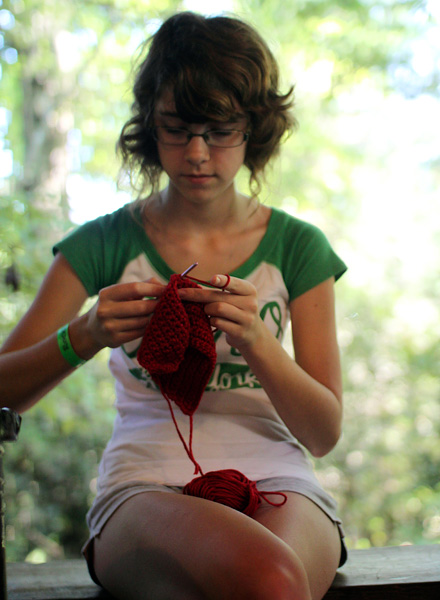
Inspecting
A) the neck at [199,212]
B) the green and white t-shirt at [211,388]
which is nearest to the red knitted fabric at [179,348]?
the green and white t-shirt at [211,388]

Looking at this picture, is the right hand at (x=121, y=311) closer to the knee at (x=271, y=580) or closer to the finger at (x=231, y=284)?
the finger at (x=231, y=284)

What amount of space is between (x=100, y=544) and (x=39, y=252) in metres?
1.39

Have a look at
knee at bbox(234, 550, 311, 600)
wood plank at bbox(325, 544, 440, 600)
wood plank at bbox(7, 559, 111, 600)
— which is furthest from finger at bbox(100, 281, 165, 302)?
wood plank at bbox(325, 544, 440, 600)

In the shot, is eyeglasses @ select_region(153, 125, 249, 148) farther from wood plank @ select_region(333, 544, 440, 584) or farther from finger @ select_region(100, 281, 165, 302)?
wood plank @ select_region(333, 544, 440, 584)

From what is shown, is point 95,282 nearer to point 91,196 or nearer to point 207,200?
point 207,200

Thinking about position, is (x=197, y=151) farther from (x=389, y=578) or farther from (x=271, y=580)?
(x=389, y=578)

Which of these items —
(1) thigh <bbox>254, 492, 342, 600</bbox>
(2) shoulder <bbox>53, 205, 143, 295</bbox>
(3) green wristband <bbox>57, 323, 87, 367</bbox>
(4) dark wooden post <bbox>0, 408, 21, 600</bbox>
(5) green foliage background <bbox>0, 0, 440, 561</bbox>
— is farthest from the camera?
(5) green foliage background <bbox>0, 0, 440, 561</bbox>

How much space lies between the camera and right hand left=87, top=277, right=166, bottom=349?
38.7 inches

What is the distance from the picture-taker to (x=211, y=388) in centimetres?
116

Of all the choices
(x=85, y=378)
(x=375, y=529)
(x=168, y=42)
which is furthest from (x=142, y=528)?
(x=375, y=529)

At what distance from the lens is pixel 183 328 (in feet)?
3.23

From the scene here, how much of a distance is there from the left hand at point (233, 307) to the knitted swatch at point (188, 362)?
0.08ft

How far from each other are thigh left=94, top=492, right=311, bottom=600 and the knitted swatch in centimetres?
9

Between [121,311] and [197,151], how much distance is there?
360 millimetres
